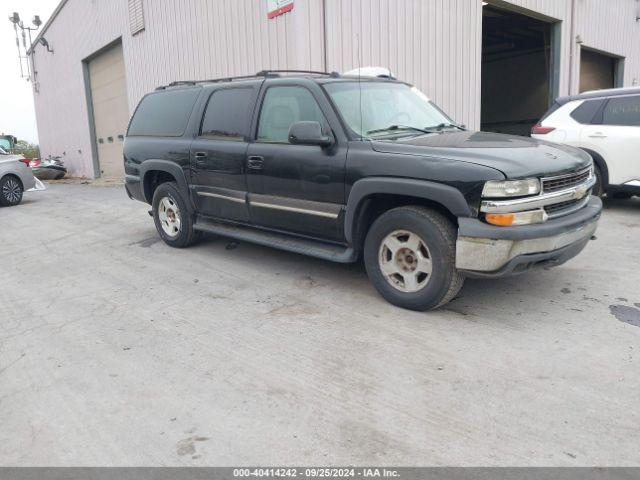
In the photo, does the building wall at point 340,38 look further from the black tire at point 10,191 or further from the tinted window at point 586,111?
the black tire at point 10,191

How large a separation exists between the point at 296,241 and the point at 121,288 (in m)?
1.71

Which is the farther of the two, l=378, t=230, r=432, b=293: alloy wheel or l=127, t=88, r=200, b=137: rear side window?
l=127, t=88, r=200, b=137: rear side window

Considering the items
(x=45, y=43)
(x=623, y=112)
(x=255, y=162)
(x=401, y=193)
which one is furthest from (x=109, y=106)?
(x=401, y=193)

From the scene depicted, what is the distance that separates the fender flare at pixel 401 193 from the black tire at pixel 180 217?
8.13ft

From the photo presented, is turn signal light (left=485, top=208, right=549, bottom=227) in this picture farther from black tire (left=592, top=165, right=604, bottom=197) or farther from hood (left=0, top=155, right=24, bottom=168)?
hood (left=0, top=155, right=24, bottom=168)

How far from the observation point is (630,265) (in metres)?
5.30

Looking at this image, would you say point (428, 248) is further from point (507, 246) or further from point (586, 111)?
point (586, 111)

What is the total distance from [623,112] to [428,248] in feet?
17.7

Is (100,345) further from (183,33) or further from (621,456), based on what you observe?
(183,33)

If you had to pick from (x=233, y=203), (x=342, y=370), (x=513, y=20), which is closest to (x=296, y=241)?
(x=233, y=203)

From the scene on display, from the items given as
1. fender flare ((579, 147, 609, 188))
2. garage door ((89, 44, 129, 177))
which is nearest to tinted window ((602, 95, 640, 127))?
fender flare ((579, 147, 609, 188))

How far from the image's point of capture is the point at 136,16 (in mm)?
14172

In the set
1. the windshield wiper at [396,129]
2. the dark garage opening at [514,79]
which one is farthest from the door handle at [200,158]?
the dark garage opening at [514,79]

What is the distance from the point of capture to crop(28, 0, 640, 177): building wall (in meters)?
8.86
